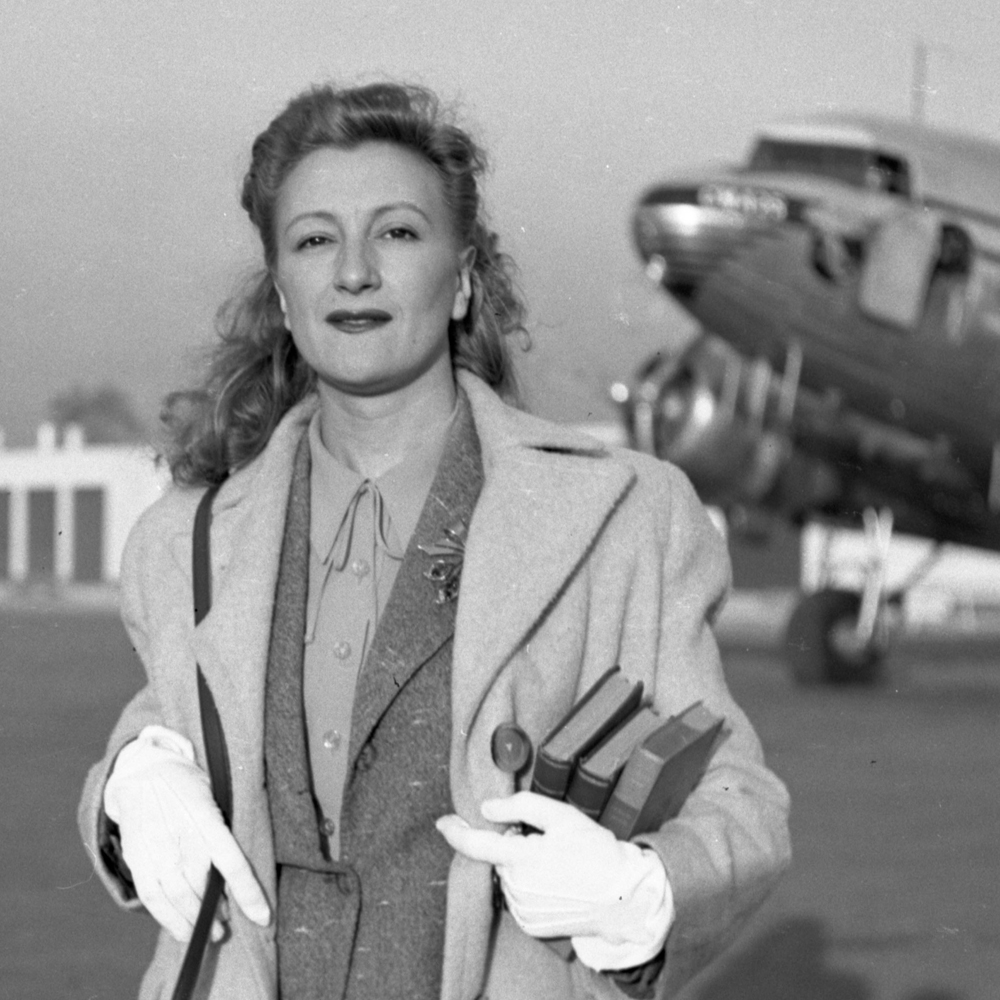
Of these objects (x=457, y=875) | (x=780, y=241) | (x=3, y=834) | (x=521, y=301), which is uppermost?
(x=521, y=301)

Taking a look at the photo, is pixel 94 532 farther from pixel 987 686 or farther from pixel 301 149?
pixel 301 149

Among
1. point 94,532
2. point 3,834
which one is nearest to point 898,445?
point 3,834

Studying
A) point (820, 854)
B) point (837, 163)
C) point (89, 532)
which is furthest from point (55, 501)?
point (820, 854)

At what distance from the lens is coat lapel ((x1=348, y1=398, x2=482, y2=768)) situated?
5.08 feet

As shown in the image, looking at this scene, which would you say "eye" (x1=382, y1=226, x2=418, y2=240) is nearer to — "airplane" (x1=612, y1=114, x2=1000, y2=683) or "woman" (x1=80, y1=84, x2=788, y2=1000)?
"woman" (x1=80, y1=84, x2=788, y2=1000)

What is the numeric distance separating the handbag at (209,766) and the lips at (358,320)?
0.26 metres

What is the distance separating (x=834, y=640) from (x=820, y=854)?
601cm

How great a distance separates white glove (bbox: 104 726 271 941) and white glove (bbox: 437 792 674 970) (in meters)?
0.20

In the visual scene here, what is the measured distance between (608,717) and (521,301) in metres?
0.60

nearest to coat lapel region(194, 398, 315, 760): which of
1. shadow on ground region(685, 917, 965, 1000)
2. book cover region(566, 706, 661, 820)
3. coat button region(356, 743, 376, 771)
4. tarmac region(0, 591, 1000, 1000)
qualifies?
coat button region(356, 743, 376, 771)

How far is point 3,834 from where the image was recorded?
278 inches

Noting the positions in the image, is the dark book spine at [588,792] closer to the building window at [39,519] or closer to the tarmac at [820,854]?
the tarmac at [820,854]

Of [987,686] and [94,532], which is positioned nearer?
[987,686]

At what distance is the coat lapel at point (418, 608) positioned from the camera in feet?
5.08
